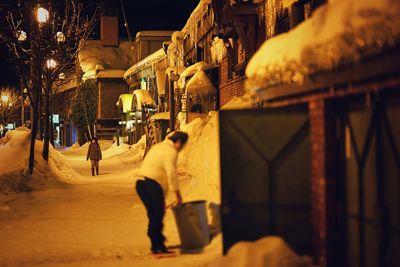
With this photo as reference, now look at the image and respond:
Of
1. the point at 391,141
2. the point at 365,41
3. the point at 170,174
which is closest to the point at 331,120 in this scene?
the point at 391,141

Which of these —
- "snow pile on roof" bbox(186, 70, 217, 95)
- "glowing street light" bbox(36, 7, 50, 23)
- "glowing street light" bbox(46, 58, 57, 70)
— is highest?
"glowing street light" bbox(36, 7, 50, 23)

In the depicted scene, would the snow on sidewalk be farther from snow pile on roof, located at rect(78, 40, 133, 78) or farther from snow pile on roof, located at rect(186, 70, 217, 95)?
snow pile on roof, located at rect(78, 40, 133, 78)

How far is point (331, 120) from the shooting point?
17.4 ft

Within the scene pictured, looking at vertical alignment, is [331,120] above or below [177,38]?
below

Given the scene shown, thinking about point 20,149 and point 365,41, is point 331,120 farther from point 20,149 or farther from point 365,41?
point 20,149

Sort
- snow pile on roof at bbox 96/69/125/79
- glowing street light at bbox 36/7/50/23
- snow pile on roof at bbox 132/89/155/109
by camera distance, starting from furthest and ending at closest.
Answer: snow pile on roof at bbox 96/69/125/79 → snow pile on roof at bbox 132/89/155/109 → glowing street light at bbox 36/7/50/23

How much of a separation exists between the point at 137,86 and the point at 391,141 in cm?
3592

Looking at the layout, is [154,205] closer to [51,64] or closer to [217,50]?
[217,50]

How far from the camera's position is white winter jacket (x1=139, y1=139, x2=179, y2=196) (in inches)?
280

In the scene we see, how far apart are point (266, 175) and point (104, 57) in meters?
43.8

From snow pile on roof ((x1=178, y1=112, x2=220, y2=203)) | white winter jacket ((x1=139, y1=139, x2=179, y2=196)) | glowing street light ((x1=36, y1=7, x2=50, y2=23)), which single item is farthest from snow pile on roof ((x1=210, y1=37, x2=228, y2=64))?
white winter jacket ((x1=139, y1=139, x2=179, y2=196))

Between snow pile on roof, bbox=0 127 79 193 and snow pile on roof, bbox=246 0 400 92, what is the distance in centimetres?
1048

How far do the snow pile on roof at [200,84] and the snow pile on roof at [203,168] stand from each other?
12.0ft

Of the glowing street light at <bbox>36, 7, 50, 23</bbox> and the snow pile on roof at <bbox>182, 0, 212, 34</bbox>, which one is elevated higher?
the snow pile on roof at <bbox>182, 0, 212, 34</bbox>
